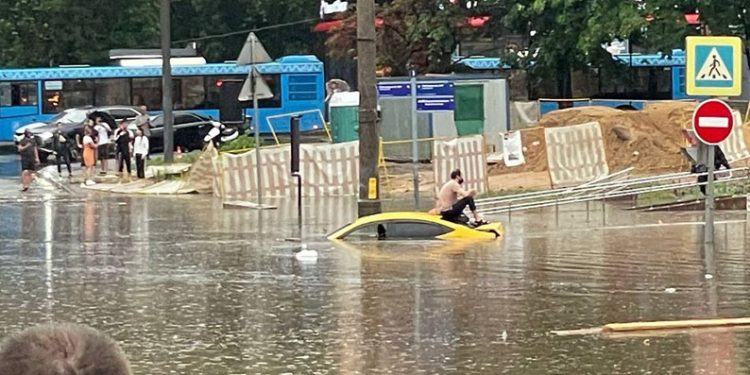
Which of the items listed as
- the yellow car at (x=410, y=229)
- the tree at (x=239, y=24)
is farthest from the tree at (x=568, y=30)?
the tree at (x=239, y=24)

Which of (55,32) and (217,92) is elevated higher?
(55,32)

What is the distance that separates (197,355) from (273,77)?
140ft

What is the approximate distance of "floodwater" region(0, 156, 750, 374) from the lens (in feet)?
35.7

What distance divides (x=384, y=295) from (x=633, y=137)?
Answer: 21.2 meters

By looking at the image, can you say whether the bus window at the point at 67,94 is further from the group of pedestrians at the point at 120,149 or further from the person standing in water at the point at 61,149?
the group of pedestrians at the point at 120,149

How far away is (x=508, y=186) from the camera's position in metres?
31.5

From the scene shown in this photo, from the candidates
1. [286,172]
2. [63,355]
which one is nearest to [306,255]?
[286,172]

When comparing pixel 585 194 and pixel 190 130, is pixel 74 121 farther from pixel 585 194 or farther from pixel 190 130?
pixel 585 194

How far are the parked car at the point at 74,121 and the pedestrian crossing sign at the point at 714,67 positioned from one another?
27.9m

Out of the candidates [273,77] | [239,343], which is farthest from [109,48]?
[239,343]

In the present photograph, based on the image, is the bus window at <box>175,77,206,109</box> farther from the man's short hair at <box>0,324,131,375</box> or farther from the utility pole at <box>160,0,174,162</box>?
the man's short hair at <box>0,324,131,375</box>

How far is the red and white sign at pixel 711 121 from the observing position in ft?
57.2

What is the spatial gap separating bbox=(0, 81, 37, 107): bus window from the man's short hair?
5128 cm

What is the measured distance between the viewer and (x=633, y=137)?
114 feet
